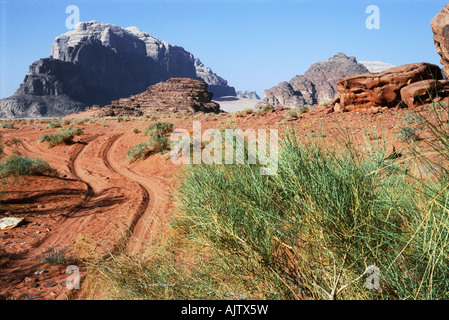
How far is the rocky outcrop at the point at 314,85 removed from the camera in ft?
341

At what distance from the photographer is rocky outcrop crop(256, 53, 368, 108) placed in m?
104

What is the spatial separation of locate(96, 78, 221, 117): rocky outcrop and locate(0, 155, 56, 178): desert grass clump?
146 ft

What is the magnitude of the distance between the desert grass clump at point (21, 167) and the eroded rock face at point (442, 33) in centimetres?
1416

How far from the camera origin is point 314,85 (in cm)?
11319

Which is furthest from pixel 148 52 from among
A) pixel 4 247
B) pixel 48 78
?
pixel 4 247

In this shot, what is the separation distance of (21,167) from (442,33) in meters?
14.4

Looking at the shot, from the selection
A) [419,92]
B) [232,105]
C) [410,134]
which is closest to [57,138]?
[410,134]

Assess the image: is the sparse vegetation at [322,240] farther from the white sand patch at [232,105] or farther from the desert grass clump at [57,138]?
the white sand patch at [232,105]

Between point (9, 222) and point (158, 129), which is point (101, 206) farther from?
point (158, 129)

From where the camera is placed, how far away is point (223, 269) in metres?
2.54

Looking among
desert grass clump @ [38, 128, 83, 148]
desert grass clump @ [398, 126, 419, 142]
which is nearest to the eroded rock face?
desert grass clump @ [398, 126, 419, 142]

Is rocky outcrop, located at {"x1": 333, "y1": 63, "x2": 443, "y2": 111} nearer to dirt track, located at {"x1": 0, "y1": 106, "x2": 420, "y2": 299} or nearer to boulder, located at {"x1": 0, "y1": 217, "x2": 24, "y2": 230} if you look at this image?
dirt track, located at {"x1": 0, "y1": 106, "x2": 420, "y2": 299}

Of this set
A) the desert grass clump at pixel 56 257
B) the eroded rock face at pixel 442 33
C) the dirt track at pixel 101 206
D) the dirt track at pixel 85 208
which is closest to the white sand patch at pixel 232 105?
the dirt track at pixel 101 206
